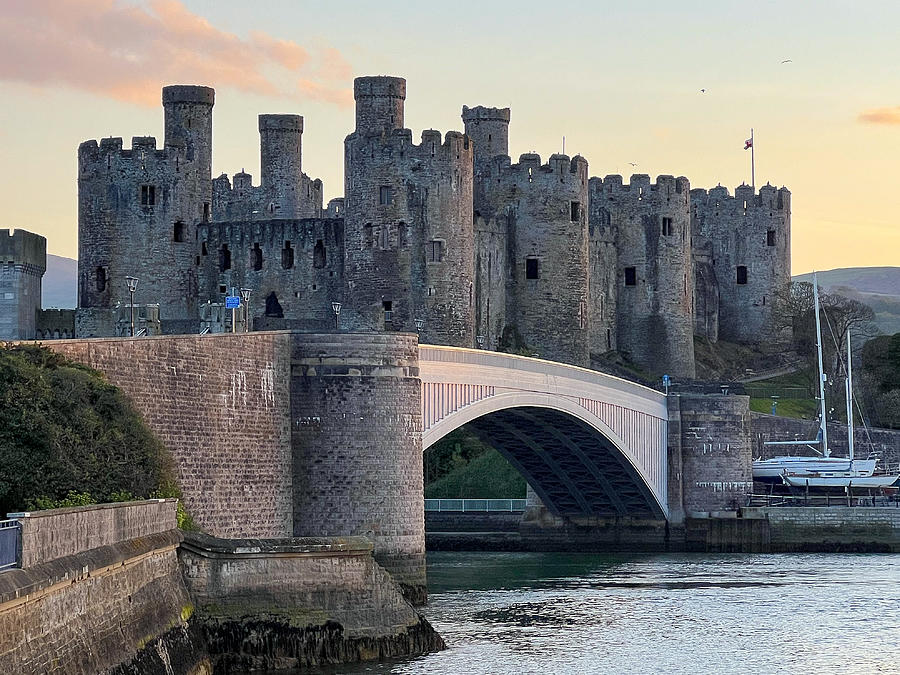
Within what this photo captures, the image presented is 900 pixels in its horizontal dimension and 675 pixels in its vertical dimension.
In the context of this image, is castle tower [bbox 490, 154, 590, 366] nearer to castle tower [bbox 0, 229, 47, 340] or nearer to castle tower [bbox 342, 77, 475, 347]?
castle tower [bbox 342, 77, 475, 347]

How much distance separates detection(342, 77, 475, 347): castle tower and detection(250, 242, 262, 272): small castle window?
15.5ft

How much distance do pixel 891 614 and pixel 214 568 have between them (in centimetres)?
1704

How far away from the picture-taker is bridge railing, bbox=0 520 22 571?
18.0 meters

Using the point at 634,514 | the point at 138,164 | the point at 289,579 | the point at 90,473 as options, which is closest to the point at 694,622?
the point at 289,579

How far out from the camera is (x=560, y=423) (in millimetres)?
52656

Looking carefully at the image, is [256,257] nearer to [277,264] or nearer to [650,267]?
[277,264]

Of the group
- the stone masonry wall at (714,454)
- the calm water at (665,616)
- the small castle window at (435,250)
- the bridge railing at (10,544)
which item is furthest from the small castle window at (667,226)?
the bridge railing at (10,544)

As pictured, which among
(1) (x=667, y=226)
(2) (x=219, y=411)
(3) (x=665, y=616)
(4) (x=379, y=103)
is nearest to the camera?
(2) (x=219, y=411)

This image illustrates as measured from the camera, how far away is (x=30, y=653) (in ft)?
60.1

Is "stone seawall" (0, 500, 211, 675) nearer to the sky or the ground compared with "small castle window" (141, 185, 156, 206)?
nearer to the ground

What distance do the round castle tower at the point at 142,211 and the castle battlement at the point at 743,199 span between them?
1235 inches

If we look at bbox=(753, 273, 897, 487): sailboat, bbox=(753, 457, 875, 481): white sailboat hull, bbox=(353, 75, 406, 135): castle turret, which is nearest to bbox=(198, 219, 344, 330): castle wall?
bbox=(353, 75, 406, 135): castle turret

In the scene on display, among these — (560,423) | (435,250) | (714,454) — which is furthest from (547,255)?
(560,423)

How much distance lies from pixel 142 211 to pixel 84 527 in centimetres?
4642
